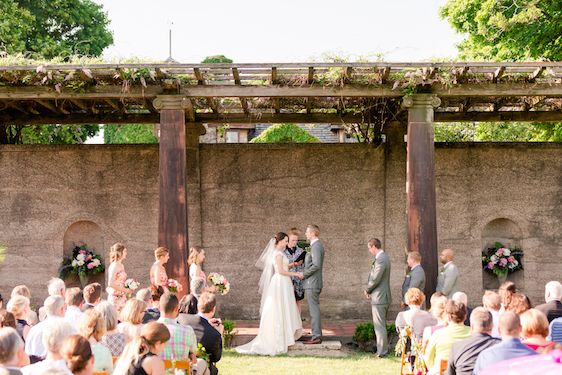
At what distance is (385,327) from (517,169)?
5.48m

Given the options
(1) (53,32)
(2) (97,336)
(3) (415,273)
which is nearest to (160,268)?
(3) (415,273)

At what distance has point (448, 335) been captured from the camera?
6918mm

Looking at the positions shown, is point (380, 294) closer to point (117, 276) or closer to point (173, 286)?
point (173, 286)

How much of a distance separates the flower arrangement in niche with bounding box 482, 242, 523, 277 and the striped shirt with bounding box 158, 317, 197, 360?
9378 mm

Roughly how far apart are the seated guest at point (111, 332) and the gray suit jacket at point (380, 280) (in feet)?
18.0

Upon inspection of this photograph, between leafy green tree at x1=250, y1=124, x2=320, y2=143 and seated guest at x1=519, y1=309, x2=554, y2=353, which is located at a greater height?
leafy green tree at x1=250, y1=124, x2=320, y2=143

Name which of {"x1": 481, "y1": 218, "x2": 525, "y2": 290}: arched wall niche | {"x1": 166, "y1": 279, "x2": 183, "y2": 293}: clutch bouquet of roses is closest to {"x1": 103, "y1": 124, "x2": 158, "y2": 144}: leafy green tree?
{"x1": 481, "y1": 218, "x2": 525, "y2": 290}: arched wall niche

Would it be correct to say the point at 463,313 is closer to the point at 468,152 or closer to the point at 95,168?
the point at 468,152

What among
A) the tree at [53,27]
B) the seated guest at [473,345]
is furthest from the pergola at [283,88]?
the tree at [53,27]

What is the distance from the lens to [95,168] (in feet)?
49.2

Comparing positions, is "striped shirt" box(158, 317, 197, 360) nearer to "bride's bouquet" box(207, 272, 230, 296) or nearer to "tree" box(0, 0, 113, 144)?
"bride's bouquet" box(207, 272, 230, 296)

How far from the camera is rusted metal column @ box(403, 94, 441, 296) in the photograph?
1163 centimetres

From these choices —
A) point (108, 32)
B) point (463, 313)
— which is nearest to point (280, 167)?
point (463, 313)

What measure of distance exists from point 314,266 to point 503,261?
196 inches
